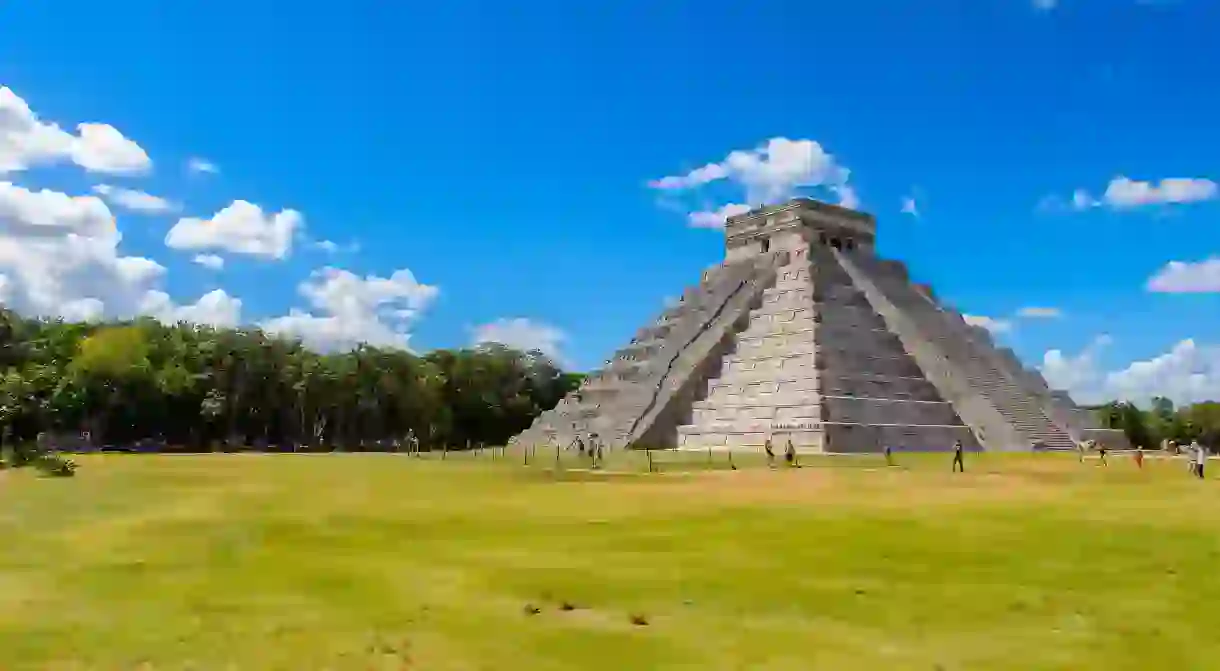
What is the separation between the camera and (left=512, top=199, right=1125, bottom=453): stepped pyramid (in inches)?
1684

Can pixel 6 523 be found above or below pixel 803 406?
below

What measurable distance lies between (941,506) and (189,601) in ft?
44.8

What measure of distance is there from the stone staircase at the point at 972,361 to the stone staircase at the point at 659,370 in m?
7.23

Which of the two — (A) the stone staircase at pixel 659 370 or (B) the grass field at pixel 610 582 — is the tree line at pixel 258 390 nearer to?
(A) the stone staircase at pixel 659 370

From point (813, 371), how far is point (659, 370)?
10.4 m

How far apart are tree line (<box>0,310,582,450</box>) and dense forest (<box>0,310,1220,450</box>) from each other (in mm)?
87

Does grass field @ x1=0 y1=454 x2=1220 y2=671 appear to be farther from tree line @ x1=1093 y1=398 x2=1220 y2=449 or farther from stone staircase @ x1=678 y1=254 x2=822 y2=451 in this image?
tree line @ x1=1093 y1=398 x2=1220 y2=449

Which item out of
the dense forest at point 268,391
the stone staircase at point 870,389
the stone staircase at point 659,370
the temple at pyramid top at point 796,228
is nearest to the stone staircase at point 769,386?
the stone staircase at point 870,389

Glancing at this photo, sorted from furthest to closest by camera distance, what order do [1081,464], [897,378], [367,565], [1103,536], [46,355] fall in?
[46,355] → [897,378] → [1081,464] → [1103,536] → [367,565]

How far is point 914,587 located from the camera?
34.1 ft

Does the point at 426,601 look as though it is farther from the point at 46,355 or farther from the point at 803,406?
the point at 46,355

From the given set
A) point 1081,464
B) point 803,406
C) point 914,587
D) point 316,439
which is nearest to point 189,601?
point 914,587

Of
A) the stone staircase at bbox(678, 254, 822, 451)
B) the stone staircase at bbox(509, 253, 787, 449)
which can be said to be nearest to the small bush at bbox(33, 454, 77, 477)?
the stone staircase at bbox(509, 253, 787, 449)

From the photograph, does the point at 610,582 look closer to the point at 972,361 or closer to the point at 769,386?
the point at 769,386
